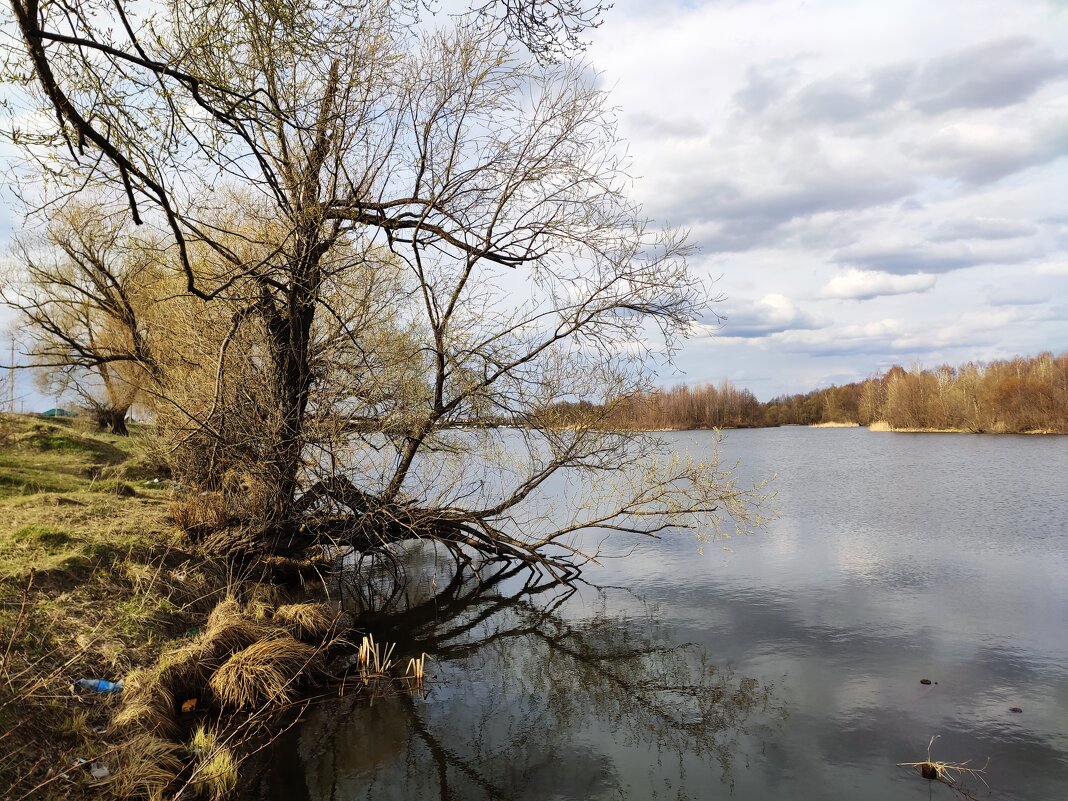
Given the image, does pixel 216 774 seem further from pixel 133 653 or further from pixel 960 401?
pixel 960 401

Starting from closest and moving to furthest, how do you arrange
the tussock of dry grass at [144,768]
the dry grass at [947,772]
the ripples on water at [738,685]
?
the tussock of dry grass at [144,768] < the dry grass at [947,772] < the ripples on water at [738,685]

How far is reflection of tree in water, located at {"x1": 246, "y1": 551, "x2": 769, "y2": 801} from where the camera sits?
6.32 metres

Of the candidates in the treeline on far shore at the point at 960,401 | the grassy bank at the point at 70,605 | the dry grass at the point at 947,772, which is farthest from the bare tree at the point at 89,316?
the treeline on far shore at the point at 960,401

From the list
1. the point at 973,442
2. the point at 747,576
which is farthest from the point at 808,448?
the point at 747,576

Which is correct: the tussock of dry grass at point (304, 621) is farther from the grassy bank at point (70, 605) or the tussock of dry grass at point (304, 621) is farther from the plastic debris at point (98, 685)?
the plastic debris at point (98, 685)

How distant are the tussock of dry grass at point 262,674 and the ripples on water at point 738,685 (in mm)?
516

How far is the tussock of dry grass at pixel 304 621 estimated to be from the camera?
9.37 m

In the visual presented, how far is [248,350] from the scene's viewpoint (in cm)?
1026

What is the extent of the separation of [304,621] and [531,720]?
361cm

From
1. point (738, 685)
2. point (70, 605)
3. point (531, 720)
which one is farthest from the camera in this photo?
point (738, 685)

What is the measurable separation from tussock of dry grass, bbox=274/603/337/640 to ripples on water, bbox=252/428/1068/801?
1.38 metres

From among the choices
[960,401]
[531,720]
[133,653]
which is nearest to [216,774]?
[133,653]

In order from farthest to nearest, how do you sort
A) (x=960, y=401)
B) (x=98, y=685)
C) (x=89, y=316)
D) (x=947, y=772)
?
(x=960, y=401) < (x=89, y=316) < (x=98, y=685) < (x=947, y=772)

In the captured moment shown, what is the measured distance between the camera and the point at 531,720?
24.7 ft
